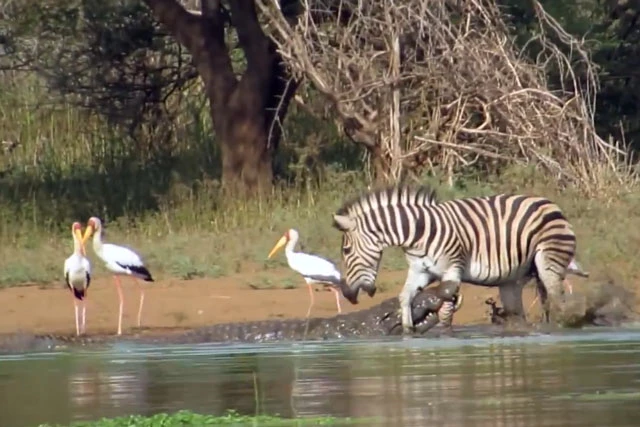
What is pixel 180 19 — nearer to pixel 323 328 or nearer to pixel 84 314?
pixel 84 314

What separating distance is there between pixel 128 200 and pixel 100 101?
1.96 m

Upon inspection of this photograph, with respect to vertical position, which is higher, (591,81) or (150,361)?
(591,81)

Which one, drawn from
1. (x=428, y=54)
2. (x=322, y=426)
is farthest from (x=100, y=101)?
(x=322, y=426)

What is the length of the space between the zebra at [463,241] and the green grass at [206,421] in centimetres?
575

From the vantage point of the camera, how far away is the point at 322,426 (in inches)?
289

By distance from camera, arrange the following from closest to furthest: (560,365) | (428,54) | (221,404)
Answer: (221,404), (560,365), (428,54)

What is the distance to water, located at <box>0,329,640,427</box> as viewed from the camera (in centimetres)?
780

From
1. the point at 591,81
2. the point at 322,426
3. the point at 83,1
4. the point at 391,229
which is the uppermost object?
the point at 83,1

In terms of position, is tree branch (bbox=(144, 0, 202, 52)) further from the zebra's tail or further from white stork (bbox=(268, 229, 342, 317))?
the zebra's tail

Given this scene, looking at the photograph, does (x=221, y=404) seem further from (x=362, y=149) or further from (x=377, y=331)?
(x=362, y=149)

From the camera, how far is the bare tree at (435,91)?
18172 mm

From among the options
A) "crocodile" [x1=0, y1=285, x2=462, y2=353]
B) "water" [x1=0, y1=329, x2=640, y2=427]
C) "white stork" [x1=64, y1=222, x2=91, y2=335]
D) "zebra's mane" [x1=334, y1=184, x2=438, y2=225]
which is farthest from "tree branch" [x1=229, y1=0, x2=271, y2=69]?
"water" [x1=0, y1=329, x2=640, y2=427]

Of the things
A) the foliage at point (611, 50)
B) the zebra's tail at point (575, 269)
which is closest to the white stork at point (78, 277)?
the zebra's tail at point (575, 269)

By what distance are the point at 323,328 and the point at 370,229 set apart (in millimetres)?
1234
